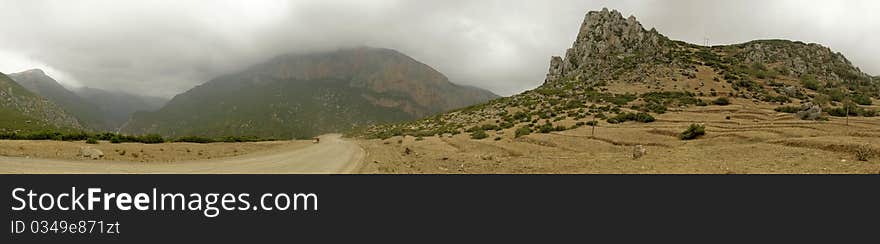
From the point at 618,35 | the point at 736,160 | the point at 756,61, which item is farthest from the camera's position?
the point at 618,35

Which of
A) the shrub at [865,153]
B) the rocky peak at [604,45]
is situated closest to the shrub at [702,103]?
the rocky peak at [604,45]

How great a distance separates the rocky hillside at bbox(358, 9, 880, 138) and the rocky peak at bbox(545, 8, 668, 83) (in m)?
0.23

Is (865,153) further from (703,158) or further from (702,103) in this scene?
(702,103)

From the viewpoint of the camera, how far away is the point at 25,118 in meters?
191

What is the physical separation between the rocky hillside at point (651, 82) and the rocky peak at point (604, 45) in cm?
23

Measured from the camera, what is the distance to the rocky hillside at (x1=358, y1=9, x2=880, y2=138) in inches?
2018

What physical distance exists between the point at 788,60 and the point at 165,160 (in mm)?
120527

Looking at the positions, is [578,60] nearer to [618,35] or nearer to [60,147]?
[618,35]

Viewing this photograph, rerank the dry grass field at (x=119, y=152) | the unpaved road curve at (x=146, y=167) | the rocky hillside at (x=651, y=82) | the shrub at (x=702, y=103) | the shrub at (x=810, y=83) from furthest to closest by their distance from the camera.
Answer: the shrub at (x=810, y=83)
the rocky hillside at (x=651, y=82)
the shrub at (x=702, y=103)
the dry grass field at (x=119, y=152)
the unpaved road curve at (x=146, y=167)

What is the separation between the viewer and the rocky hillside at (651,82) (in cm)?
5125

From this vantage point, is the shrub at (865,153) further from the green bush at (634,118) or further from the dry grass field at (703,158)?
the green bush at (634,118)

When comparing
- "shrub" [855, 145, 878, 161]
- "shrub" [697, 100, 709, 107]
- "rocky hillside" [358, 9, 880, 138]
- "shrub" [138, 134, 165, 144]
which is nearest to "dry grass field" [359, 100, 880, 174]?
"shrub" [855, 145, 878, 161]

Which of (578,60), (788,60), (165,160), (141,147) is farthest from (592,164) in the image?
(788,60)

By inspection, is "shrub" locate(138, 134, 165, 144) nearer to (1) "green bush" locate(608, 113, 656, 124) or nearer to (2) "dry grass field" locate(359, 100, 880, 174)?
(2) "dry grass field" locate(359, 100, 880, 174)
